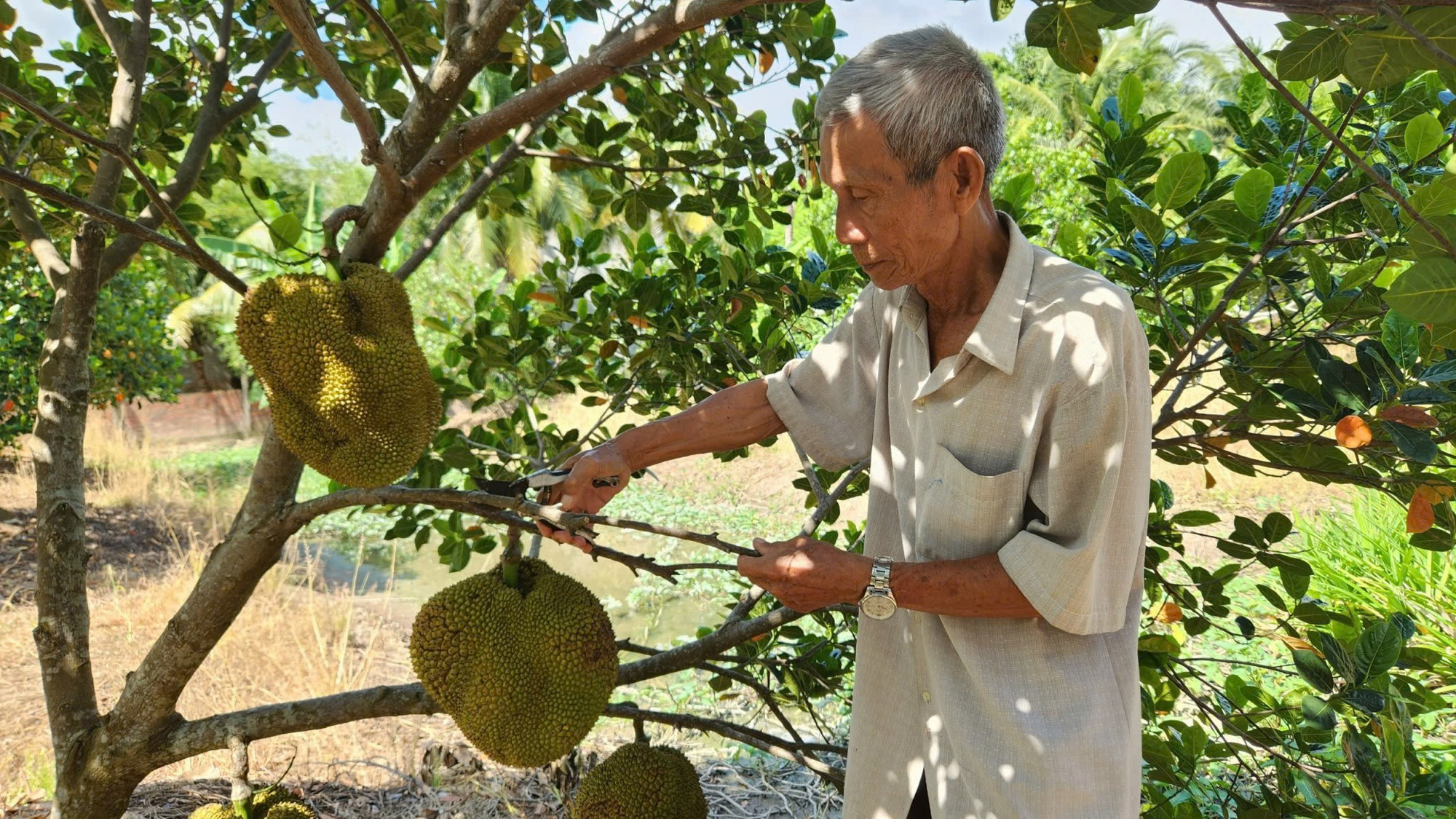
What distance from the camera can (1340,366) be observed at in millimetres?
1410

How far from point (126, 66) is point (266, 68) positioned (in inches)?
16.0

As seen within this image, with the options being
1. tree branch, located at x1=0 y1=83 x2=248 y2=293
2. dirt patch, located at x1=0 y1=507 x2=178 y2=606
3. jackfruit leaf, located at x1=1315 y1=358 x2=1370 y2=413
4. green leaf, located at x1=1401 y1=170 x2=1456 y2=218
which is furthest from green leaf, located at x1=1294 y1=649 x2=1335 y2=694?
dirt patch, located at x1=0 y1=507 x2=178 y2=606

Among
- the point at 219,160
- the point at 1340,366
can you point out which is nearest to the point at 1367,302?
the point at 1340,366

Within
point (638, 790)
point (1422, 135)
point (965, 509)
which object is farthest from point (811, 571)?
point (1422, 135)

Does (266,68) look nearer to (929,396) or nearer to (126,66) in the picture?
(126,66)

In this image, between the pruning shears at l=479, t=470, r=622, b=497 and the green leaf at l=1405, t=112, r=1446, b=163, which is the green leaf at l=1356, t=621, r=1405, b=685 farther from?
the pruning shears at l=479, t=470, r=622, b=497

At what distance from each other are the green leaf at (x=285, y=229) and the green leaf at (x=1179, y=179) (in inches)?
A: 52.0

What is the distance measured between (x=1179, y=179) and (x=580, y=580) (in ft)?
17.3

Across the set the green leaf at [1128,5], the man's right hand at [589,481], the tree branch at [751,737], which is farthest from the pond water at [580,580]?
the green leaf at [1128,5]

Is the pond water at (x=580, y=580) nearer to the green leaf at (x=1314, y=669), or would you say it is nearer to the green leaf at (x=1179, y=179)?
the green leaf at (x=1314, y=669)

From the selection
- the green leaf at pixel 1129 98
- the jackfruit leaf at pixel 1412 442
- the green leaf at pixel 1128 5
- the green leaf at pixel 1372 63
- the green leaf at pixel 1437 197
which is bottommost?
the jackfruit leaf at pixel 1412 442

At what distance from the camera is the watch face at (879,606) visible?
128 cm

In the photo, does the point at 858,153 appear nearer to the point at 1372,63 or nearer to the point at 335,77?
the point at 1372,63

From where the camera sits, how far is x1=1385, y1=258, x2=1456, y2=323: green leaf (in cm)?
83
